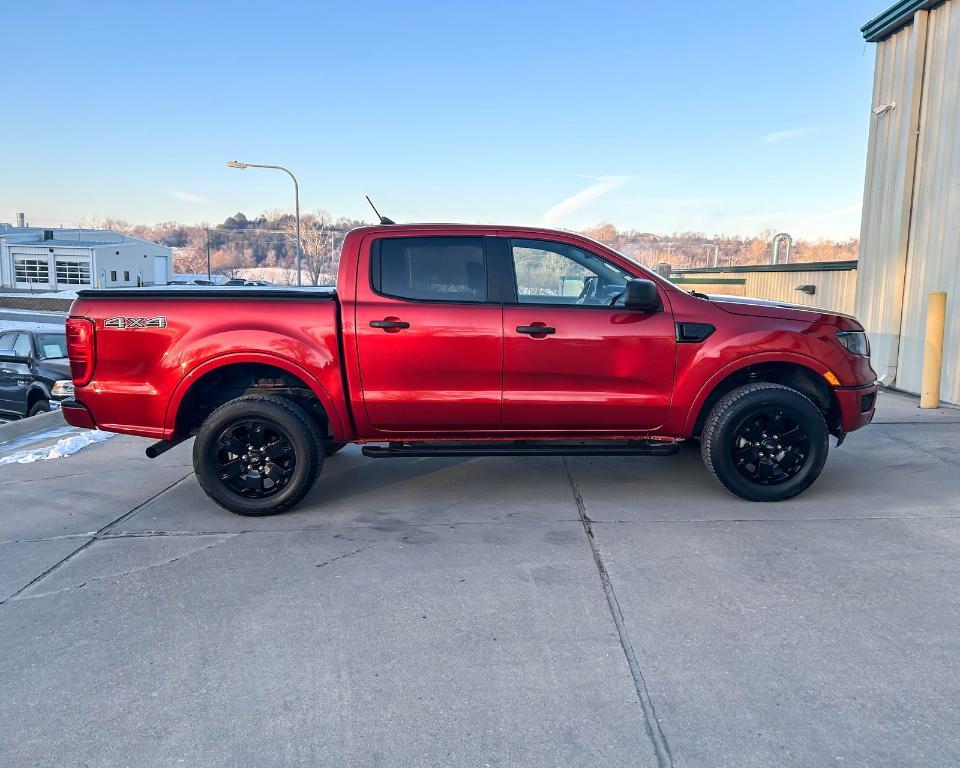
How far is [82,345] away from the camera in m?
4.90

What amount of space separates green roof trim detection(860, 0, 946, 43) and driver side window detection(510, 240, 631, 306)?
279 inches

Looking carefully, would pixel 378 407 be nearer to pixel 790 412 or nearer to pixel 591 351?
pixel 591 351

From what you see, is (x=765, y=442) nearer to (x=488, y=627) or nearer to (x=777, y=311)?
(x=777, y=311)

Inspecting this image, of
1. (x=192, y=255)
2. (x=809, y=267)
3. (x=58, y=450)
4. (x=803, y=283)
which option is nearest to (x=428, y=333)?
(x=58, y=450)

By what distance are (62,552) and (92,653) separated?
1473 millimetres

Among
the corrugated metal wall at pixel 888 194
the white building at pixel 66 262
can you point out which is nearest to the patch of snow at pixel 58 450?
the corrugated metal wall at pixel 888 194

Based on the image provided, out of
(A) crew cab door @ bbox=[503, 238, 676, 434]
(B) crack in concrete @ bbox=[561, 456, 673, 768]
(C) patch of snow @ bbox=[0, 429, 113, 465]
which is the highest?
(A) crew cab door @ bbox=[503, 238, 676, 434]

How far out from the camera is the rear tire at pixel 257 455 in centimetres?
492

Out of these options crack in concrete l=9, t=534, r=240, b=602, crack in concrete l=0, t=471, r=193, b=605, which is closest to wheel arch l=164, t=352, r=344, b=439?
crack in concrete l=0, t=471, r=193, b=605

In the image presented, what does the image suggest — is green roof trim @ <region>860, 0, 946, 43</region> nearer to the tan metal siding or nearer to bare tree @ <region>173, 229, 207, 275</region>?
the tan metal siding

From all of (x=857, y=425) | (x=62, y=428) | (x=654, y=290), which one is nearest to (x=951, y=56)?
(x=857, y=425)

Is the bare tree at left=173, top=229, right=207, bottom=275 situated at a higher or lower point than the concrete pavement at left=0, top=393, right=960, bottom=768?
higher

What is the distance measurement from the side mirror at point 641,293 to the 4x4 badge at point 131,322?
10.1 ft

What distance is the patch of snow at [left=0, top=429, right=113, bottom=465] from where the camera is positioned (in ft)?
22.7
